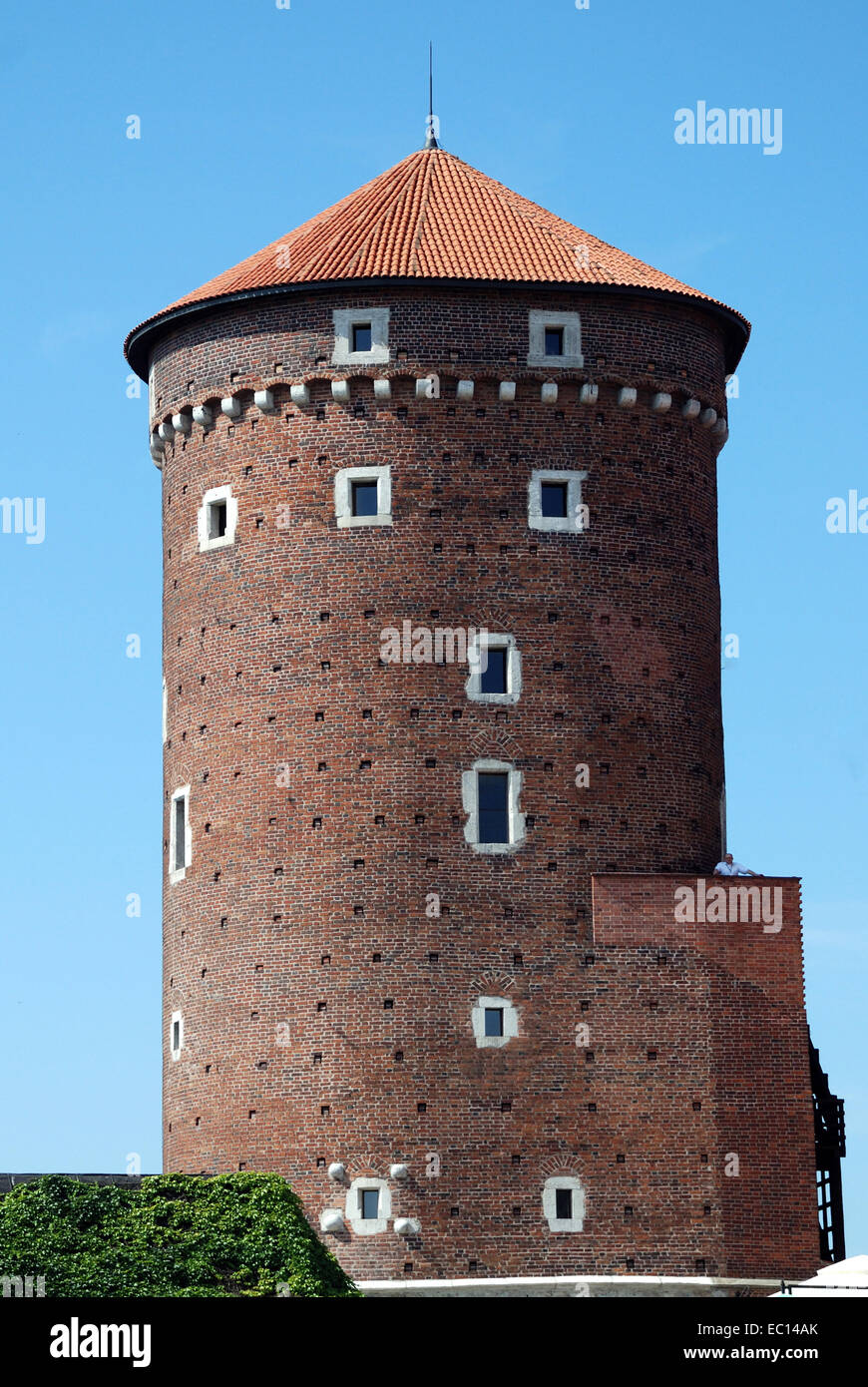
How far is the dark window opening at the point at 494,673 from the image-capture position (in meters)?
46.1

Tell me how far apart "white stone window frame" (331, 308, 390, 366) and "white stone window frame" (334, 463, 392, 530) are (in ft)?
5.83

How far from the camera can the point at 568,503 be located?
155 feet

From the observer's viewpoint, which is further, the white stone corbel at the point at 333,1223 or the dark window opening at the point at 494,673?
the dark window opening at the point at 494,673

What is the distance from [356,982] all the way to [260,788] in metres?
3.76

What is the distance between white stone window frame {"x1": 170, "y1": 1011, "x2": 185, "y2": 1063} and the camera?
4788 cm

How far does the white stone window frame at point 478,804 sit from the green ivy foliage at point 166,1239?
6.78 metres

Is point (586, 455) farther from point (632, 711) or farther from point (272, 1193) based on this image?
point (272, 1193)

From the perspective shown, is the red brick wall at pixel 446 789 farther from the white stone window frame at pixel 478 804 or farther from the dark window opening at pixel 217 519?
the dark window opening at pixel 217 519

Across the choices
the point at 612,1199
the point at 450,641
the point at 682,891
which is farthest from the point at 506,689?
the point at 612,1199

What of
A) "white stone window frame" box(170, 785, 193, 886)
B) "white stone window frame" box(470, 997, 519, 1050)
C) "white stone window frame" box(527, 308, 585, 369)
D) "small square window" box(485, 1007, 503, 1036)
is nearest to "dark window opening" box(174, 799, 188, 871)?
"white stone window frame" box(170, 785, 193, 886)

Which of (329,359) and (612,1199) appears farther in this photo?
(329,359)

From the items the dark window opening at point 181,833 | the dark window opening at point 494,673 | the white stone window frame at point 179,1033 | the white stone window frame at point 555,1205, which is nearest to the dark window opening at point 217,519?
the dark window opening at point 181,833

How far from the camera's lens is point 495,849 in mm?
45625

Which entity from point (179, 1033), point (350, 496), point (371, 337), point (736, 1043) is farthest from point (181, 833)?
point (736, 1043)
